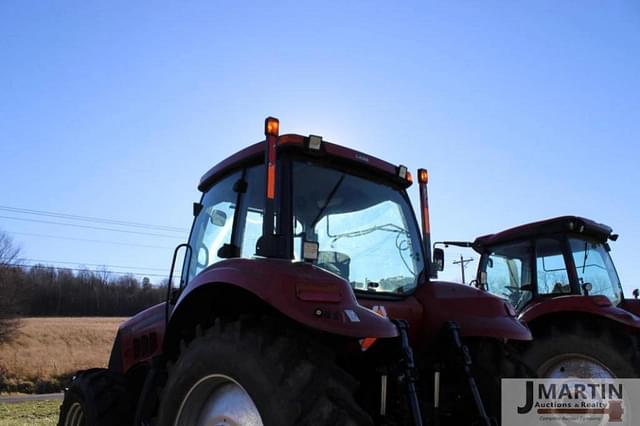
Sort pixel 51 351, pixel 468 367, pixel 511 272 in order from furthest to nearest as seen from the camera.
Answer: pixel 51 351
pixel 511 272
pixel 468 367

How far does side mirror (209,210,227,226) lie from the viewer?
3611mm

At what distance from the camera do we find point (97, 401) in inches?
149

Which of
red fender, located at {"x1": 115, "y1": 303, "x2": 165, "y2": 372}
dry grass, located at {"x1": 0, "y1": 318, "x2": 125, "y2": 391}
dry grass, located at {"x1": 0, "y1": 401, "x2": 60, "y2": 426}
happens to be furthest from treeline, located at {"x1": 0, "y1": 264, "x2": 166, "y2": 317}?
red fender, located at {"x1": 115, "y1": 303, "x2": 165, "y2": 372}

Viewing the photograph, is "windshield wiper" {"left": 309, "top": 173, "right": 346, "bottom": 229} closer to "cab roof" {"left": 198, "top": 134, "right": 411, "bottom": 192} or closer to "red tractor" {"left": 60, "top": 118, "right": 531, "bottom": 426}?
"red tractor" {"left": 60, "top": 118, "right": 531, "bottom": 426}

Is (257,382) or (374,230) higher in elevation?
(374,230)

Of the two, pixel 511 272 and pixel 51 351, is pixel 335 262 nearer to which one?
pixel 511 272

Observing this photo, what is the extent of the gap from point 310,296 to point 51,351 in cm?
3478

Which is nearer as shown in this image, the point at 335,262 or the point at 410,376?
the point at 410,376

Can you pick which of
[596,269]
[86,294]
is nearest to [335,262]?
[596,269]

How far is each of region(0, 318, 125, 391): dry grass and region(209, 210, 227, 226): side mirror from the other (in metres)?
22.0

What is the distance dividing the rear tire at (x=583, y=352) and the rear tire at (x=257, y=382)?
147 inches

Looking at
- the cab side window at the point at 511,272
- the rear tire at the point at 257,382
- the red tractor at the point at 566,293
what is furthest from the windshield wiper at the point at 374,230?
the cab side window at the point at 511,272

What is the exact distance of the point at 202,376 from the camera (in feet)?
8.52

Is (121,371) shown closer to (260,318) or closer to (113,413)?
(113,413)
